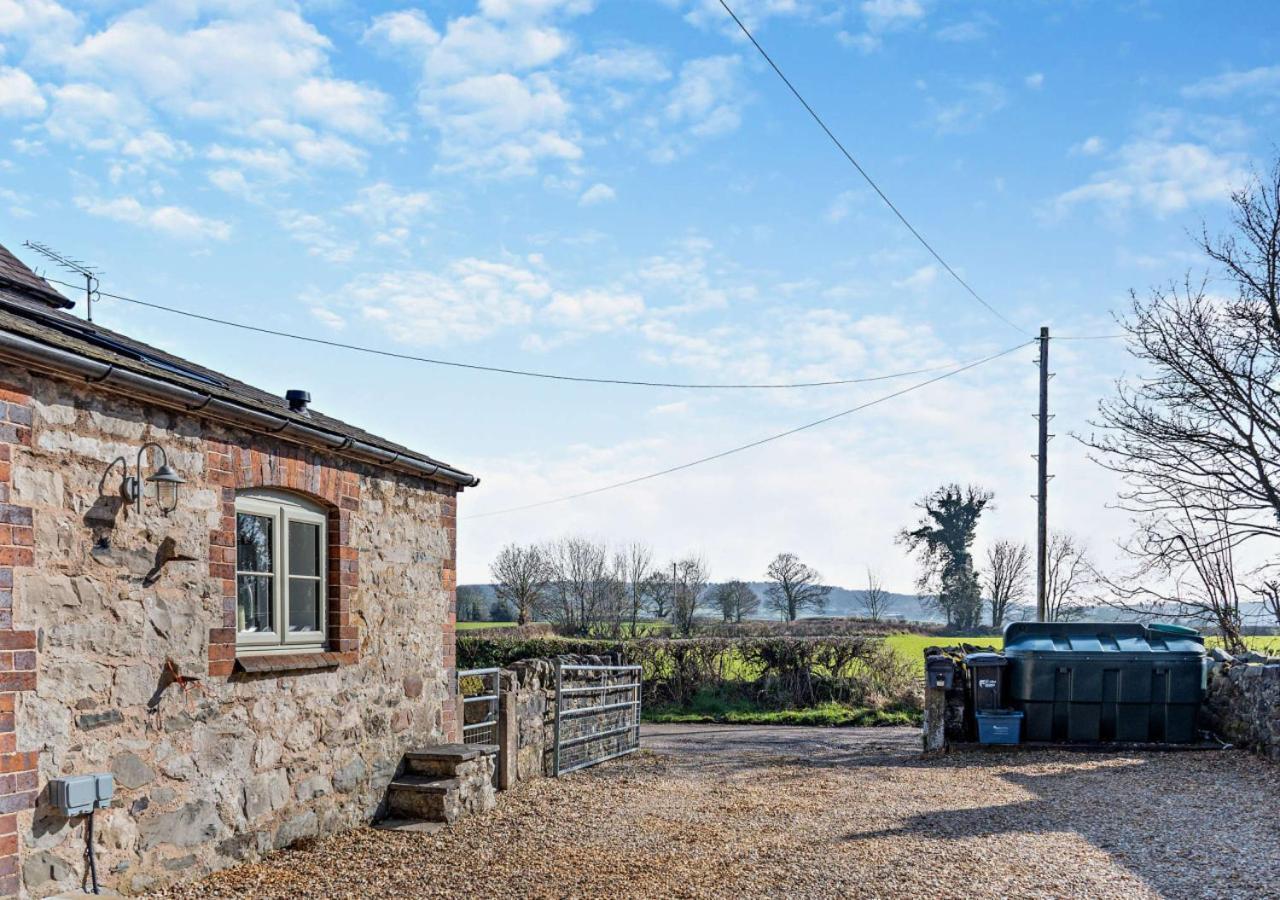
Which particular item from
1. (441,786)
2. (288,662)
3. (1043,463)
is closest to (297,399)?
(288,662)

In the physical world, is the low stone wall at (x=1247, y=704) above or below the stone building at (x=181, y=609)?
below

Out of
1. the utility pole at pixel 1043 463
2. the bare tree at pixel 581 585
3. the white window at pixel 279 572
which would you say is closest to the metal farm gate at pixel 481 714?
the white window at pixel 279 572

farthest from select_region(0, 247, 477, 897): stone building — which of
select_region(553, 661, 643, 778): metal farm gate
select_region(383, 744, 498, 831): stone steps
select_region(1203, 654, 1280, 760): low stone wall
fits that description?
select_region(1203, 654, 1280, 760): low stone wall

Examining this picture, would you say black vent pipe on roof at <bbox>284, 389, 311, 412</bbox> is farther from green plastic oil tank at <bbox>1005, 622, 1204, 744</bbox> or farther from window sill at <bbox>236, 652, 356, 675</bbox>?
green plastic oil tank at <bbox>1005, 622, 1204, 744</bbox>

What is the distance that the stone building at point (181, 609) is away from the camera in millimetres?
5066

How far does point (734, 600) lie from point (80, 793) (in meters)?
36.8

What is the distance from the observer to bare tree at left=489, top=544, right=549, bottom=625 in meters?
37.1

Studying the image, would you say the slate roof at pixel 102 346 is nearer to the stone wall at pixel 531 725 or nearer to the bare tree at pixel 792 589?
the stone wall at pixel 531 725

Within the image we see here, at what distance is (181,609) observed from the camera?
6.14 meters

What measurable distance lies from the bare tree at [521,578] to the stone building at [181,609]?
2813 centimetres

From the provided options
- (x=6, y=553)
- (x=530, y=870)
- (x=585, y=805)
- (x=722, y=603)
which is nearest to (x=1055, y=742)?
(x=585, y=805)

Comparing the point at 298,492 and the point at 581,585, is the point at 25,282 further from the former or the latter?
the point at 581,585

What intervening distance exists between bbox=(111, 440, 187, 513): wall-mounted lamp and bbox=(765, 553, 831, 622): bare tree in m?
39.8

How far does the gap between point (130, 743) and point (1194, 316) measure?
50.9 ft
